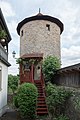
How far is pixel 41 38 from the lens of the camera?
23.7m

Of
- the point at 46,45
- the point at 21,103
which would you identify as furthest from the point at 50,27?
the point at 21,103

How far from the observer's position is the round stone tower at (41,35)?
2361 centimetres

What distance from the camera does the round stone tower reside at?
77.5ft

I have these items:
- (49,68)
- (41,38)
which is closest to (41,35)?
(41,38)

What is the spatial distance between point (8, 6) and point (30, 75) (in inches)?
216

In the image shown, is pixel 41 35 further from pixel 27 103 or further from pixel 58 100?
pixel 58 100

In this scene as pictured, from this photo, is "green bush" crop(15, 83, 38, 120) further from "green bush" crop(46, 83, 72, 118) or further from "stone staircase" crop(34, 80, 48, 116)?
"stone staircase" crop(34, 80, 48, 116)

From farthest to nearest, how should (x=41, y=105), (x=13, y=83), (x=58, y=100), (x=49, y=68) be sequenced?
(x=13, y=83) < (x=49, y=68) < (x=41, y=105) < (x=58, y=100)

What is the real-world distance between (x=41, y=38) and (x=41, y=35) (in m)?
0.33

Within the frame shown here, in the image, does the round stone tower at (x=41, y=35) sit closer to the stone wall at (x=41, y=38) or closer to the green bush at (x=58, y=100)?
the stone wall at (x=41, y=38)

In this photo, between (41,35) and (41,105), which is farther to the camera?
(41,35)

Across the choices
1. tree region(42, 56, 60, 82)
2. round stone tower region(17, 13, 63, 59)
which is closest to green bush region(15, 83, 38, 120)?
tree region(42, 56, 60, 82)

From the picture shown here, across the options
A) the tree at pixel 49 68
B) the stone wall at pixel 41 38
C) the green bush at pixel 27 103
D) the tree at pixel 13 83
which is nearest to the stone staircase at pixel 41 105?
the green bush at pixel 27 103

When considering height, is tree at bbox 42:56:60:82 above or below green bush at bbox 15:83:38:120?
above
